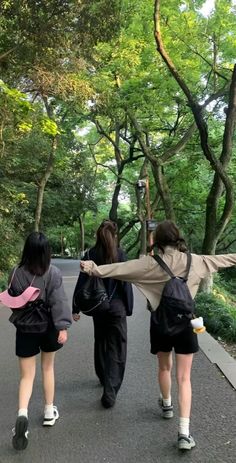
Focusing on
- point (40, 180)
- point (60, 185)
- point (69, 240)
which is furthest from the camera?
point (69, 240)

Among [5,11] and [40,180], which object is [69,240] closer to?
[40,180]

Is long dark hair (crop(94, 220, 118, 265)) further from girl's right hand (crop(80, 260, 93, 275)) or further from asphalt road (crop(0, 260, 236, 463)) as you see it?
asphalt road (crop(0, 260, 236, 463))

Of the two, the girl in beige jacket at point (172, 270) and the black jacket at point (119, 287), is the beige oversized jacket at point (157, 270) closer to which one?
the girl in beige jacket at point (172, 270)

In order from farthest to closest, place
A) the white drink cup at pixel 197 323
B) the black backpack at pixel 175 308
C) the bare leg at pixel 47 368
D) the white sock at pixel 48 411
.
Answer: the white sock at pixel 48 411, the bare leg at pixel 47 368, the black backpack at pixel 175 308, the white drink cup at pixel 197 323

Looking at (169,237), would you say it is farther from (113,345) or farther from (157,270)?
(113,345)

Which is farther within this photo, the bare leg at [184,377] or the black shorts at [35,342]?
the black shorts at [35,342]

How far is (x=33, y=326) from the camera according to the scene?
397 centimetres

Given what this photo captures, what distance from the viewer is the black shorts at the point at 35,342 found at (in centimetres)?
400

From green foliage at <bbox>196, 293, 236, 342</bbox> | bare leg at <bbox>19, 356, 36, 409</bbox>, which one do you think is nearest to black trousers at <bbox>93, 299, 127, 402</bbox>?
bare leg at <bbox>19, 356, 36, 409</bbox>

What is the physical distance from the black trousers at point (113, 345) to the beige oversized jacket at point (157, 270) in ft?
2.49

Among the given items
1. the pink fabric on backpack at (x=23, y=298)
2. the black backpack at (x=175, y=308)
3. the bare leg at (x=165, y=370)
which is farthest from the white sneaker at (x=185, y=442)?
the pink fabric on backpack at (x=23, y=298)

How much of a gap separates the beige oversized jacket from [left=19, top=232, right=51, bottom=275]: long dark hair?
39cm

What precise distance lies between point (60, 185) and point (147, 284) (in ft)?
82.2

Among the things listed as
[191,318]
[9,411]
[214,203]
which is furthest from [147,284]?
[214,203]
